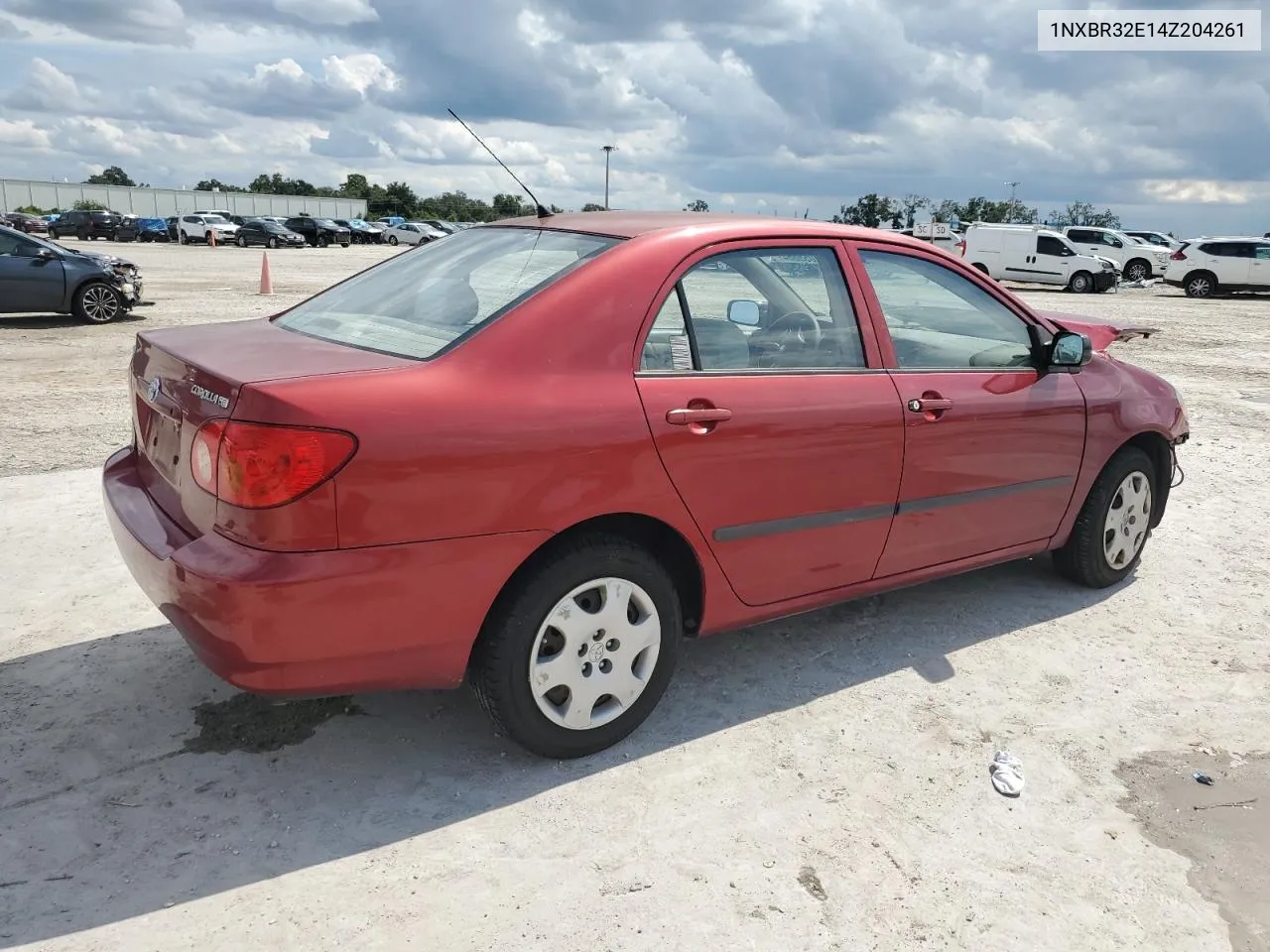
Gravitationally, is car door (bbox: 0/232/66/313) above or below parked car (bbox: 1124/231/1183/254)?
below

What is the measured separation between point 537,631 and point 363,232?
57.2 metres

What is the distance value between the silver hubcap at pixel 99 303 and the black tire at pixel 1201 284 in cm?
2665

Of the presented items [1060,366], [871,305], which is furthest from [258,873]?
[1060,366]

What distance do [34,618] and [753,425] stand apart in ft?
9.75

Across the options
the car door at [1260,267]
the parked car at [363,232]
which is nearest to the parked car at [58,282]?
the car door at [1260,267]

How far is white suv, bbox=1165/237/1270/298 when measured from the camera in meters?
26.6

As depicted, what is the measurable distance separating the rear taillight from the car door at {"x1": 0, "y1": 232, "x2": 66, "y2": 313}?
42.3ft

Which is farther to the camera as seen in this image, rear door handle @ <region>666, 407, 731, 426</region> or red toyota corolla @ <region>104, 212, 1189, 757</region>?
rear door handle @ <region>666, 407, 731, 426</region>

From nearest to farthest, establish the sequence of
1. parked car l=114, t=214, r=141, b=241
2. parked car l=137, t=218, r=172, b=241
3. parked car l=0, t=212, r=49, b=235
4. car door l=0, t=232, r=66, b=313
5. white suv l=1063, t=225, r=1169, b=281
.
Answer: car door l=0, t=232, r=66, b=313 < white suv l=1063, t=225, r=1169, b=281 < parked car l=114, t=214, r=141, b=241 < parked car l=137, t=218, r=172, b=241 < parked car l=0, t=212, r=49, b=235

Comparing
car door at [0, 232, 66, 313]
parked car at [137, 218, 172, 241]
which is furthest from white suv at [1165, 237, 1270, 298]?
parked car at [137, 218, 172, 241]

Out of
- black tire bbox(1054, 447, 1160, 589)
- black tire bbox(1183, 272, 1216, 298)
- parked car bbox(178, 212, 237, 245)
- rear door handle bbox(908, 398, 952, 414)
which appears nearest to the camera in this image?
rear door handle bbox(908, 398, 952, 414)

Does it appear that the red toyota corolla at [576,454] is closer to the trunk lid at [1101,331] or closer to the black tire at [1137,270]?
the trunk lid at [1101,331]

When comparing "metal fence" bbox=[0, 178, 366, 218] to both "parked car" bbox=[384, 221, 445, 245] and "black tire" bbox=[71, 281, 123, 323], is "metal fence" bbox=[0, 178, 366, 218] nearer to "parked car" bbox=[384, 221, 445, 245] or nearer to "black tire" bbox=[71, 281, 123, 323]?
"parked car" bbox=[384, 221, 445, 245]

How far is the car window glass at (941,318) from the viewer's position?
12.1ft
